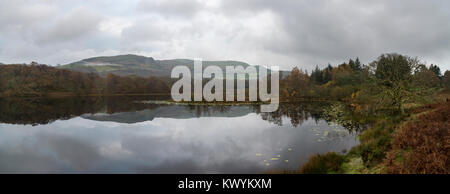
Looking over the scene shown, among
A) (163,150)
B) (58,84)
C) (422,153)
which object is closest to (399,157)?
(422,153)

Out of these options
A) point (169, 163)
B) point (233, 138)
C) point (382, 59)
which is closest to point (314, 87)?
point (382, 59)

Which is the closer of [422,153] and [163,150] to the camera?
[422,153]

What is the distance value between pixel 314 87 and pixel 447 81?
135 feet

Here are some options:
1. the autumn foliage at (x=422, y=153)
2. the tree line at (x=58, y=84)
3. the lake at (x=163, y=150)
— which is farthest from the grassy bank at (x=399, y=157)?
the tree line at (x=58, y=84)

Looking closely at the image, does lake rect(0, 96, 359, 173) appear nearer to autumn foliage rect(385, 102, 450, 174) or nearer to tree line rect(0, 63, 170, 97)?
autumn foliage rect(385, 102, 450, 174)

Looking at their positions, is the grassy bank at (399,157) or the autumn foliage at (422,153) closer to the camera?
the autumn foliage at (422,153)

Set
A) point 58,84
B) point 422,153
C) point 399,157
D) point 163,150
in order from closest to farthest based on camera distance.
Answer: point 422,153 < point 399,157 < point 163,150 < point 58,84

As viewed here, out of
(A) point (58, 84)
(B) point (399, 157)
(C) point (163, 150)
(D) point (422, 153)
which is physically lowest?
(C) point (163, 150)

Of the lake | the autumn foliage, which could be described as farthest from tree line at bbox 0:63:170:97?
the autumn foliage

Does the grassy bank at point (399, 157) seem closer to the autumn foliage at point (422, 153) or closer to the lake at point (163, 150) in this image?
the autumn foliage at point (422, 153)

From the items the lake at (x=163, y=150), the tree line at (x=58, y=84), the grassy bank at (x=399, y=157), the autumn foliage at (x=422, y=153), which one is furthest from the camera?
the tree line at (x=58, y=84)

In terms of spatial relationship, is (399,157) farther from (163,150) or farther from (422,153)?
(163,150)
